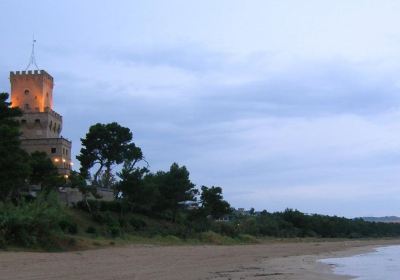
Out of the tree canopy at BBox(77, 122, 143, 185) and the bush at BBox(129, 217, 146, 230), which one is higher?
the tree canopy at BBox(77, 122, 143, 185)

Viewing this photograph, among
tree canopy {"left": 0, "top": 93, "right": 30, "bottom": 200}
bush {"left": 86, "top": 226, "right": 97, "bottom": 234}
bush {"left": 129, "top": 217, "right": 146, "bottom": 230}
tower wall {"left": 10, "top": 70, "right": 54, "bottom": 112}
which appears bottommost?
bush {"left": 86, "top": 226, "right": 97, "bottom": 234}

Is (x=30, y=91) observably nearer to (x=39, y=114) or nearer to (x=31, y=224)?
(x=39, y=114)

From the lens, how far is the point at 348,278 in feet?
77.6

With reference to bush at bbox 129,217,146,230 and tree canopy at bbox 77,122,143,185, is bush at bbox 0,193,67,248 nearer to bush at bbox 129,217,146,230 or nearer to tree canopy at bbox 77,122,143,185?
bush at bbox 129,217,146,230

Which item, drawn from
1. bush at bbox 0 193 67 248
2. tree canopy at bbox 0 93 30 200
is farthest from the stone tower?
bush at bbox 0 193 67 248

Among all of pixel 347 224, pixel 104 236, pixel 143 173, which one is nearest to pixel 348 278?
pixel 104 236

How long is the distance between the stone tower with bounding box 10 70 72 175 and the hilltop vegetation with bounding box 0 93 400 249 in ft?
28.9

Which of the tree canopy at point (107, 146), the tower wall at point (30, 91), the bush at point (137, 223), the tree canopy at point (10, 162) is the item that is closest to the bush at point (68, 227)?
the tree canopy at point (10, 162)

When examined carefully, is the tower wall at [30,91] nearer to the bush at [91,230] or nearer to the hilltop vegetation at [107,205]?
the hilltop vegetation at [107,205]

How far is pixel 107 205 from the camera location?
182ft

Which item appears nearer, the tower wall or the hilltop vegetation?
the hilltop vegetation

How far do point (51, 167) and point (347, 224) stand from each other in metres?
80.5

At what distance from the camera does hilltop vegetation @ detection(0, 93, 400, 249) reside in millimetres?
30078

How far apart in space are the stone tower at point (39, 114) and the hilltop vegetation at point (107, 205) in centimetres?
880
